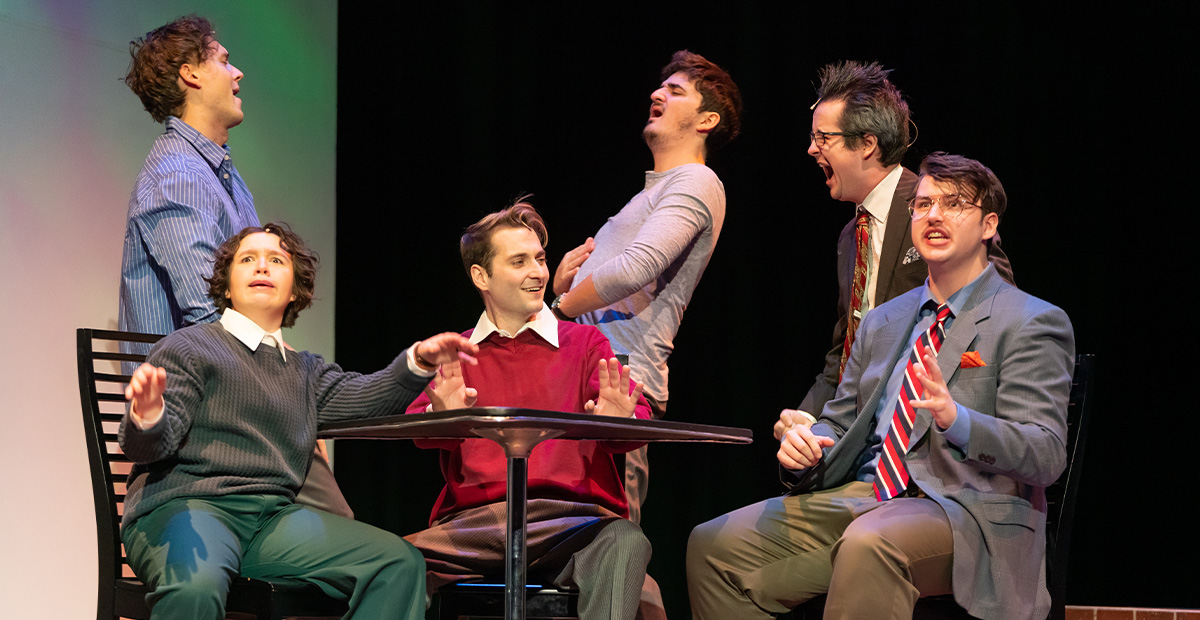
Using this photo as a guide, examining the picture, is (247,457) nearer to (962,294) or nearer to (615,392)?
(615,392)

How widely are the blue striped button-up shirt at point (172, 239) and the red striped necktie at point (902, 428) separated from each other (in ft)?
5.21

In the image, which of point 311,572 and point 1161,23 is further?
point 1161,23

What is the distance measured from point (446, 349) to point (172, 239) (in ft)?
2.98

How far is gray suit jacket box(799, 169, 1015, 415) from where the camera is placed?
10.2ft

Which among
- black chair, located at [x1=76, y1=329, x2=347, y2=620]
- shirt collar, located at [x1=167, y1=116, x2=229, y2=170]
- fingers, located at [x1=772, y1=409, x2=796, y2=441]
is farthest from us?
shirt collar, located at [x1=167, y1=116, x2=229, y2=170]

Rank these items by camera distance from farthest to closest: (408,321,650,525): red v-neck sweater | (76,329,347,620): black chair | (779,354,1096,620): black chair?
(408,321,650,525): red v-neck sweater < (779,354,1096,620): black chair < (76,329,347,620): black chair

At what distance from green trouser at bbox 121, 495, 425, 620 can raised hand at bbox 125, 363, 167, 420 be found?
0.76ft

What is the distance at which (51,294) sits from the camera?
12.0 ft

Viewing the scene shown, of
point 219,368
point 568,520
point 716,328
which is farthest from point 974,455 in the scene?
point 716,328

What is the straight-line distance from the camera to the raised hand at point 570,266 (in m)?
3.24

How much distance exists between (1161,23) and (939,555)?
2260 millimetres

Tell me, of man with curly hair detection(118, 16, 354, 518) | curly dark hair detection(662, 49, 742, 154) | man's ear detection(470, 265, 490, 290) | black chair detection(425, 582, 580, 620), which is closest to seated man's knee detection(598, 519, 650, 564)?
black chair detection(425, 582, 580, 620)

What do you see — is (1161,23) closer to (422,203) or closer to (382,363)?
(422,203)

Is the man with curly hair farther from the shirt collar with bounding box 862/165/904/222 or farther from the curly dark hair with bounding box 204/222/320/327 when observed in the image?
the shirt collar with bounding box 862/165/904/222
